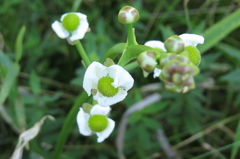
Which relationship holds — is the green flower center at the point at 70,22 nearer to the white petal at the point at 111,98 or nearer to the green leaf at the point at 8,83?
the white petal at the point at 111,98

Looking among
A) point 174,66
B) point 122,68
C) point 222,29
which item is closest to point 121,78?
point 122,68

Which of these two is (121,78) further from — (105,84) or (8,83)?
(8,83)

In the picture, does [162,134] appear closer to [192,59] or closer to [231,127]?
[231,127]

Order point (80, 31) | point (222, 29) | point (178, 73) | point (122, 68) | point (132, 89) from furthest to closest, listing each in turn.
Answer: point (132, 89) < point (222, 29) < point (80, 31) < point (122, 68) < point (178, 73)

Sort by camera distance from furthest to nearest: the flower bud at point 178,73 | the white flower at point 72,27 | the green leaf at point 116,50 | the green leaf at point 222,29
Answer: the green leaf at point 222,29, the white flower at point 72,27, the green leaf at point 116,50, the flower bud at point 178,73

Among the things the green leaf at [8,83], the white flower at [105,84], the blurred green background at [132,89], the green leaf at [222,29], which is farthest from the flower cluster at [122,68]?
the green leaf at [222,29]

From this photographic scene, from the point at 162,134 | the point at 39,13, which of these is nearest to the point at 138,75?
the point at 162,134

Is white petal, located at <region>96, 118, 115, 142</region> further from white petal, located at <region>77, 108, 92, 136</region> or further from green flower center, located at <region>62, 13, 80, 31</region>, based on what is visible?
green flower center, located at <region>62, 13, 80, 31</region>
